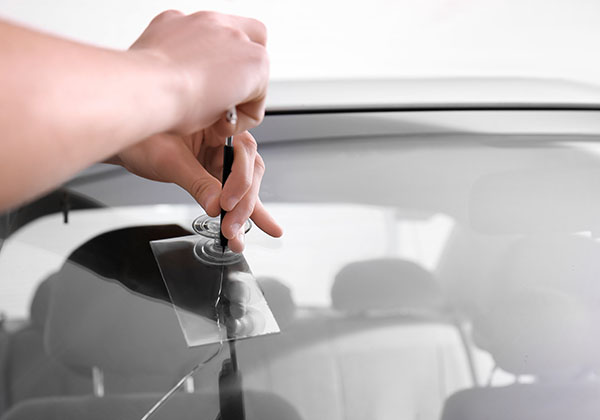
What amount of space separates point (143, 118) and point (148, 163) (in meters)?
0.31

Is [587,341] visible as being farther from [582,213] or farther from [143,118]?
[143,118]

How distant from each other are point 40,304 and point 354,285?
307 millimetres

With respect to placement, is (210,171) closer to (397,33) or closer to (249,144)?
(249,144)

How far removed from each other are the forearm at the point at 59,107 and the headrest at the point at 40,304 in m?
0.25

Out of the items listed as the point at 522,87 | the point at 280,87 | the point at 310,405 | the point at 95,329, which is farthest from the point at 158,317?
the point at 522,87

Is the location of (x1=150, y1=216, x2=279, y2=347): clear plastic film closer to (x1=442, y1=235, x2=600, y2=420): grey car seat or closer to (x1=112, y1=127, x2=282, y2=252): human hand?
(x1=112, y1=127, x2=282, y2=252): human hand

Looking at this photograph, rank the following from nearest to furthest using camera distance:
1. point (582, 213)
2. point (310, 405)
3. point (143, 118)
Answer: point (143, 118) < point (310, 405) < point (582, 213)

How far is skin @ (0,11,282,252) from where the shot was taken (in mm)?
265

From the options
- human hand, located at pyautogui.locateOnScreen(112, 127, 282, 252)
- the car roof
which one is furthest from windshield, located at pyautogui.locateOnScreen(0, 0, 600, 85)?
human hand, located at pyautogui.locateOnScreen(112, 127, 282, 252)

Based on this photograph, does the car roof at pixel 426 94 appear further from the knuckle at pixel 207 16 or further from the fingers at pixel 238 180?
the knuckle at pixel 207 16

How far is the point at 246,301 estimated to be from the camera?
1.73ft

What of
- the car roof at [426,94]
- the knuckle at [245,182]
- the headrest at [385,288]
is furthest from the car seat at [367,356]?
the car roof at [426,94]

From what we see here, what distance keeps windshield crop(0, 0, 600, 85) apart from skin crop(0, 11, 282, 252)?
21.8 inches

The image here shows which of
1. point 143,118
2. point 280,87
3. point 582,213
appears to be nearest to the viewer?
point 143,118
